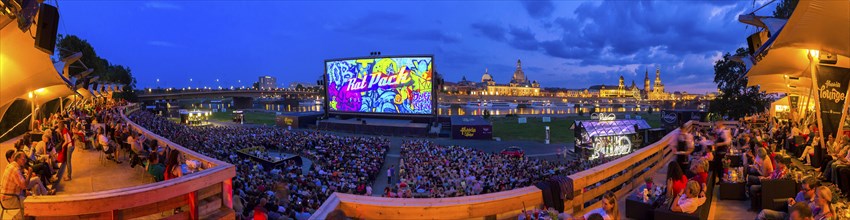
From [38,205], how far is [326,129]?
5033 cm

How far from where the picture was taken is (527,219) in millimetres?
4945

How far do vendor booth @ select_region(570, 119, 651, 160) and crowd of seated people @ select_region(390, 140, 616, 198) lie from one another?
16.7 ft

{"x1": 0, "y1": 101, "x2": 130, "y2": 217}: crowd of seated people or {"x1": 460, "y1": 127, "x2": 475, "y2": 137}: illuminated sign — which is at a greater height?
{"x1": 0, "y1": 101, "x2": 130, "y2": 217}: crowd of seated people

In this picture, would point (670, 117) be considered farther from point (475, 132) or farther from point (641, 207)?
point (641, 207)

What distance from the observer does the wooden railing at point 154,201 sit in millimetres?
4816

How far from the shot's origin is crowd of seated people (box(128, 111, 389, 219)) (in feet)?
36.9

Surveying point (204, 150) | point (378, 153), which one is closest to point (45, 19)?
point (204, 150)

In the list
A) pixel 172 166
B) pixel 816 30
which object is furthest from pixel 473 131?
pixel 172 166

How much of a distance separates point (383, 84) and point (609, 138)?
2898 centimetres

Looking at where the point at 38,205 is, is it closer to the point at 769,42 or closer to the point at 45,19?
the point at 45,19

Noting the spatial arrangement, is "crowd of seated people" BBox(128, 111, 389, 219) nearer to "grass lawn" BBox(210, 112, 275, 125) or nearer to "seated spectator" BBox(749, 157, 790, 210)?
"seated spectator" BBox(749, 157, 790, 210)

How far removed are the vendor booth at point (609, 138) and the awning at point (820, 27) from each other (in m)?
17.1

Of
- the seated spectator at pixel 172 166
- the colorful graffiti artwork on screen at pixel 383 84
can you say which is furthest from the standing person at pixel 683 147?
the colorful graffiti artwork on screen at pixel 383 84

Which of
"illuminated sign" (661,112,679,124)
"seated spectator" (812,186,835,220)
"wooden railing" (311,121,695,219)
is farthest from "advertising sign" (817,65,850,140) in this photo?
"illuminated sign" (661,112,679,124)
